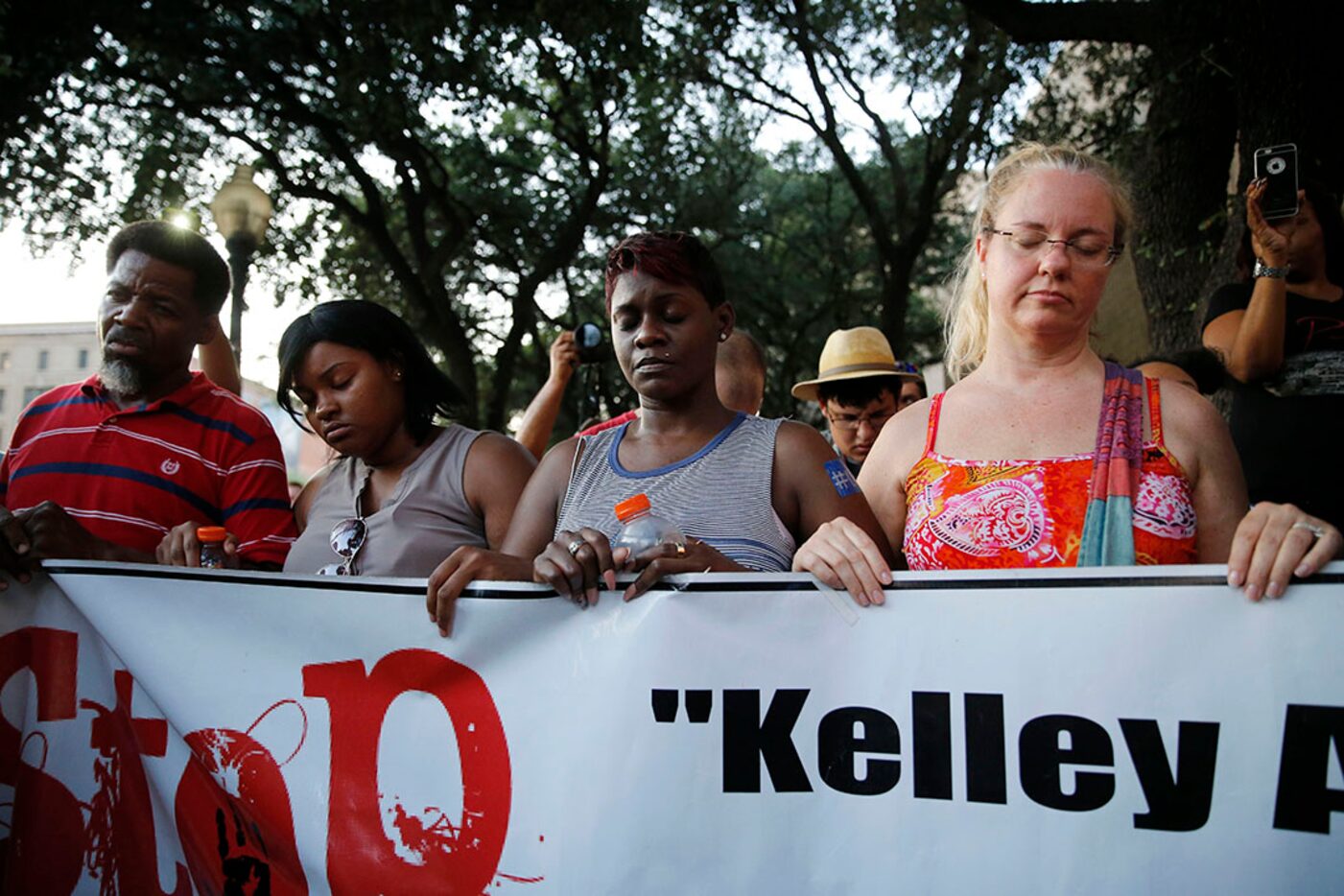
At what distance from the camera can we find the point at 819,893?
6.05 feet

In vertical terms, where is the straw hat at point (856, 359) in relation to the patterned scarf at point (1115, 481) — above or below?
above

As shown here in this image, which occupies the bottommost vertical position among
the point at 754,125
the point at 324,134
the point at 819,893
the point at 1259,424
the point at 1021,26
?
the point at 819,893

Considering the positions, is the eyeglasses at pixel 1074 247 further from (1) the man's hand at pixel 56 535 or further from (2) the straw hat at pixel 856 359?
(2) the straw hat at pixel 856 359

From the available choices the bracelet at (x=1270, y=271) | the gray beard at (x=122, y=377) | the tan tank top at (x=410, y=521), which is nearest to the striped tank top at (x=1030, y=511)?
the tan tank top at (x=410, y=521)

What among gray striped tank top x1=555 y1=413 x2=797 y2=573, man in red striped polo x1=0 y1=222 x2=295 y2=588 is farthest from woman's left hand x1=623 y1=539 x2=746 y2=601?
man in red striped polo x1=0 y1=222 x2=295 y2=588

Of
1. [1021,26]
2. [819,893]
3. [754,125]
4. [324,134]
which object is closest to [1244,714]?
[819,893]

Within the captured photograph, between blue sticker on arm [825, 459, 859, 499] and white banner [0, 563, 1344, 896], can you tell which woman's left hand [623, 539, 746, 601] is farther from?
blue sticker on arm [825, 459, 859, 499]

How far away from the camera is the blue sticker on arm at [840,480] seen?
222 cm

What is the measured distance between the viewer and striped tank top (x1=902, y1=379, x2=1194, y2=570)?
186 cm

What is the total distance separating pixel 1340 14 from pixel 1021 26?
2134 mm

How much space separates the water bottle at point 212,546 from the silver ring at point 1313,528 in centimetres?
212

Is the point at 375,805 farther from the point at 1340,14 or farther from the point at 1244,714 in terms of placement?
the point at 1340,14

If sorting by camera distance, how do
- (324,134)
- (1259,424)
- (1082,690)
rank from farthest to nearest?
(324,134), (1259,424), (1082,690)

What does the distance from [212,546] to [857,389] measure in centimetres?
285
